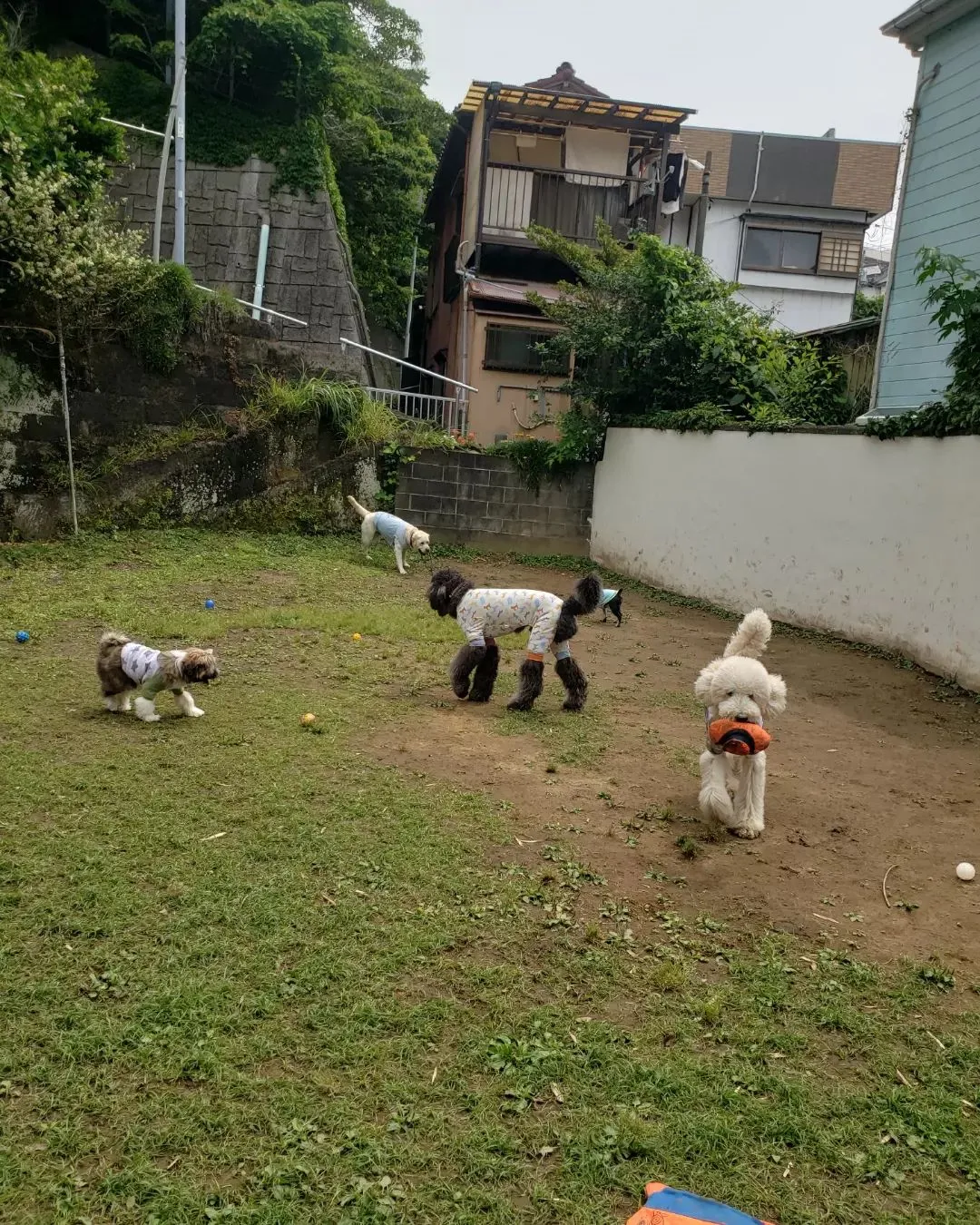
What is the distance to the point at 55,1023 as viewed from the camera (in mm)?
2678

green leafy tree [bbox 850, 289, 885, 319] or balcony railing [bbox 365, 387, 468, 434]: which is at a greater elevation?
green leafy tree [bbox 850, 289, 885, 319]

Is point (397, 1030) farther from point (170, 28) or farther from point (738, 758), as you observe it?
point (170, 28)

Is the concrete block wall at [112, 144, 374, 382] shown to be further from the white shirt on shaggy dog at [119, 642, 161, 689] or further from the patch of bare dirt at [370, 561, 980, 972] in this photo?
the white shirt on shaggy dog at [119, 642, 161, 689]

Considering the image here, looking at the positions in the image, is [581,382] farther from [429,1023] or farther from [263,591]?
[429,1023]

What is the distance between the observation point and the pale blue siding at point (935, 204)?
9805 millimetres

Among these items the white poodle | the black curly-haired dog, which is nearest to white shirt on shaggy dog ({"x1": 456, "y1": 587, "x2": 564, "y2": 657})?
the black curly-haired dog

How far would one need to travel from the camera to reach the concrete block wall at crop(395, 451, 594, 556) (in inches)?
515

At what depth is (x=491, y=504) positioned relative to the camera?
522 inches

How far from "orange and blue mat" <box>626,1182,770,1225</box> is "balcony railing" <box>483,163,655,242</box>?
683 inches

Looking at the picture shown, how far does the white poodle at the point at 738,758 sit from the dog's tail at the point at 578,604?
4.98ft

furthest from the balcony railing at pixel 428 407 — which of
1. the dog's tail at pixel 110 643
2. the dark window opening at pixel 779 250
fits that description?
the dark window opening at pixel 779 250

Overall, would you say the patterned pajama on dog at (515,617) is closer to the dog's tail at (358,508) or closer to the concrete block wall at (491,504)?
the dog's tail at (358,508)

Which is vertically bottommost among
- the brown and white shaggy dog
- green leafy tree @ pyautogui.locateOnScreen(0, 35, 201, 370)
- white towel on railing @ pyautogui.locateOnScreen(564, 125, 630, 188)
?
the brown and white shaggy dog

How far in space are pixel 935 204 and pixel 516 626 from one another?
8160 mm
